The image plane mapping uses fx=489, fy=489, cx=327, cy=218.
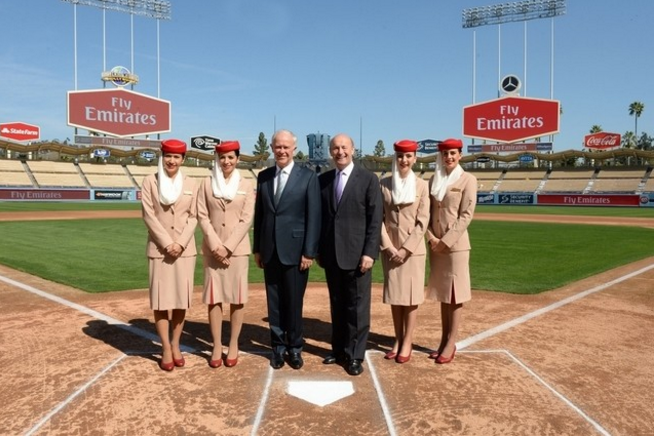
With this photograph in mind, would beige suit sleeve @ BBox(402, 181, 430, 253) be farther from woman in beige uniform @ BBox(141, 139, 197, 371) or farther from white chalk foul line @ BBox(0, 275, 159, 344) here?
white chalk foul line @ BBox(0, 275, 159, 344)

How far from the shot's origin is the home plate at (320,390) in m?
3.67

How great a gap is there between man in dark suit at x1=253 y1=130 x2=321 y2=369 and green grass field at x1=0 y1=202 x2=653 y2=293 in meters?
4.44

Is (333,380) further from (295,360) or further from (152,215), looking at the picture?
(152,215)

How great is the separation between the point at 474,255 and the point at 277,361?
8439 millimetres

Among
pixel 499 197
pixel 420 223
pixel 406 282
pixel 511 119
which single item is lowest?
pixel 406 282

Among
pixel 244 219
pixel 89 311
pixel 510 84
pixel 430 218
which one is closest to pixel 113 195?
pixel 510 84

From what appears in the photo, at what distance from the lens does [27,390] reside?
150 inches

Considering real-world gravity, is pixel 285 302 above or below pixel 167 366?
above

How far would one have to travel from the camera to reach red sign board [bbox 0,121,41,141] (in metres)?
52.2

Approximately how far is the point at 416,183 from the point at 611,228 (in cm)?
1902

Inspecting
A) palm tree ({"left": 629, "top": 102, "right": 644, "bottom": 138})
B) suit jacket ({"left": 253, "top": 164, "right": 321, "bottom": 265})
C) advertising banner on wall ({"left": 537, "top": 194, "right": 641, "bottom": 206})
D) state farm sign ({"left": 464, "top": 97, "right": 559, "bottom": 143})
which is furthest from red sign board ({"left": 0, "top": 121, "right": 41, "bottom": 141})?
palm tree ({"left": 629, "top": 102, "right": 644, "bottom": 138})

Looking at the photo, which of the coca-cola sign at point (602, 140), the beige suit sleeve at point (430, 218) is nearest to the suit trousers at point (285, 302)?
the beige suit sleeve at point (430, 218)

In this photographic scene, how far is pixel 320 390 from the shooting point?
3.85 meters

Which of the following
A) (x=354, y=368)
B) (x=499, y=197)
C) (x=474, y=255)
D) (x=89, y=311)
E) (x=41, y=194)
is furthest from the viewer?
(x=499, y=197)
